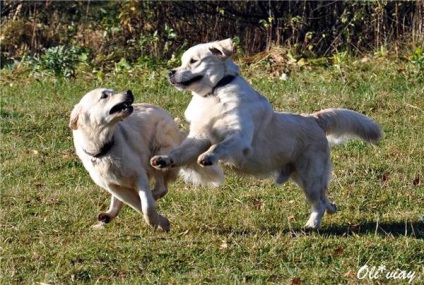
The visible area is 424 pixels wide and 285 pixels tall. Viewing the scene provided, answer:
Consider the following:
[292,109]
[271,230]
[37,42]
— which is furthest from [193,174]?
[37,42]

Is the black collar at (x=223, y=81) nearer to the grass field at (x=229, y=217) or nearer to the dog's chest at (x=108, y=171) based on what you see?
the dog's chest at (x=108, y=171)

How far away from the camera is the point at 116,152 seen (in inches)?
297

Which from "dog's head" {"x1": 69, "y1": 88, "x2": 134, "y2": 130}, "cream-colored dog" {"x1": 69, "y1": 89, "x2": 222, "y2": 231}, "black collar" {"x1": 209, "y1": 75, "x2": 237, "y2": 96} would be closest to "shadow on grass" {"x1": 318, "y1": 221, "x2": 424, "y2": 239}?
"cream-colored dog" {"x1": 69, "y1": 89, "x2": 222, "y2": 231}

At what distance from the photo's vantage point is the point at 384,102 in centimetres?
1138

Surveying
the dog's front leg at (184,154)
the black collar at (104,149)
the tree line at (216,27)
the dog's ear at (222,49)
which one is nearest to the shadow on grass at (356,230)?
the dog's front leg at (184,154)

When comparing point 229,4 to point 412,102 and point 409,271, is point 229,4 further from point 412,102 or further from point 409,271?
point 409,271

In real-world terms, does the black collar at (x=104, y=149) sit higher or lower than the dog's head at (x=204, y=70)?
lower

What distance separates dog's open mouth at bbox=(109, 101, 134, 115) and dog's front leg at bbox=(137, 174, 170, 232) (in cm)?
52

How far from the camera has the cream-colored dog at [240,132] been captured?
7.25 metres

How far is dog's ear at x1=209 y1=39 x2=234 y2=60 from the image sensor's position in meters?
7.48

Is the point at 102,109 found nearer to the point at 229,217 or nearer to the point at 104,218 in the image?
the point at 104,218

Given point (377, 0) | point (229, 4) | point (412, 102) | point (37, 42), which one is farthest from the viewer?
point (37, 42)

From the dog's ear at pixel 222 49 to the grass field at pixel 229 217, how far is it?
1.30 meters

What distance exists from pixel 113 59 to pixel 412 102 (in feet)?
16.2
